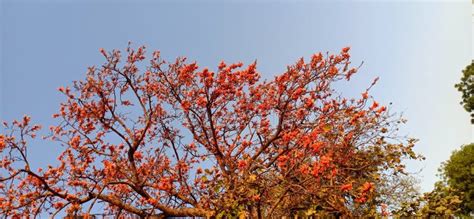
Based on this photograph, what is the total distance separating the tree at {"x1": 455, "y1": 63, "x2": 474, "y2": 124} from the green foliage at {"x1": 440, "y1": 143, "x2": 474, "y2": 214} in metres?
3.49

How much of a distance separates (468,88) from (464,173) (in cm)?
590

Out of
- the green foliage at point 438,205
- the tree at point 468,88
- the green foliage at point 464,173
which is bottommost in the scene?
the green foliage at point 438,205

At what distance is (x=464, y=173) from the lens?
3131 centimetres

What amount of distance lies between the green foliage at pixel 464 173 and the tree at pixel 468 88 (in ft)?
11.4

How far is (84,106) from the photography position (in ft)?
39.5

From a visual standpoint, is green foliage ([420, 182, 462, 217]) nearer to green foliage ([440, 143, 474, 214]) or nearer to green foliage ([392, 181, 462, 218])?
green foliage ([392, 181, 462, 218])

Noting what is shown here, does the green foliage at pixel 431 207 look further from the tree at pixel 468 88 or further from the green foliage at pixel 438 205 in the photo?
the tree at pixel 468 88

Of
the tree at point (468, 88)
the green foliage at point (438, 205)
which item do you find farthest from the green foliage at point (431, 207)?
the tree at point (468, 88)

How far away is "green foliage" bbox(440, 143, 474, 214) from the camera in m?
30.7

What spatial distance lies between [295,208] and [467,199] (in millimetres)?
24243

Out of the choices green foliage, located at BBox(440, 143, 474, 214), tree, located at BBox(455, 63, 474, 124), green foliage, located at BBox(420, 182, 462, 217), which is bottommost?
green foliage, located at BBox(420, 182, 462, 217)

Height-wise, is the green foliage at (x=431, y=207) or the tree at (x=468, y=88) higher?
the tree at (x=468, y=88)

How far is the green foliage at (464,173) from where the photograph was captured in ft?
101

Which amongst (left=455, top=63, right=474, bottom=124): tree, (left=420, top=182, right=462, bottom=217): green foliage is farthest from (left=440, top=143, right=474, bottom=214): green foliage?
(left=420, top=182, right=462, bottom=217): green foliage
